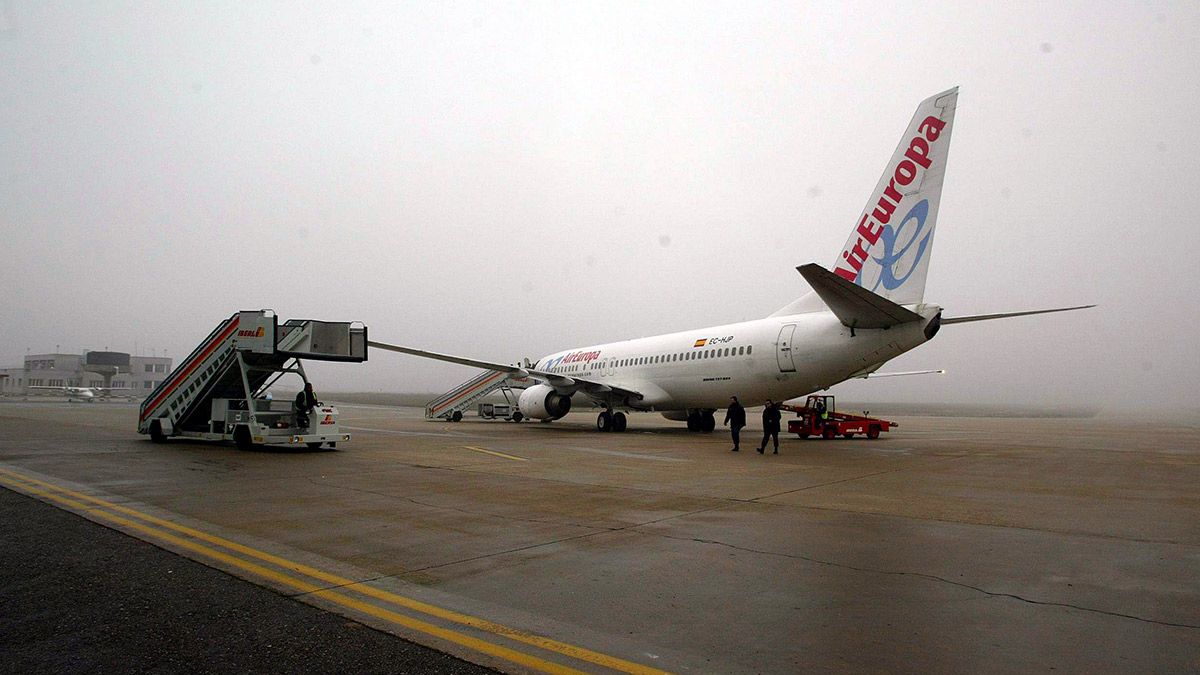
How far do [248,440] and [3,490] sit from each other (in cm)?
724

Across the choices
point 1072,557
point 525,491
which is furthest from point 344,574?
point 1072,557

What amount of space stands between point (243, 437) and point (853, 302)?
14.9 m

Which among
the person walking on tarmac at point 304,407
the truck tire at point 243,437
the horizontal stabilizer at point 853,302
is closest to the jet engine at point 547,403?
the person walking on tarmac at point 304,407

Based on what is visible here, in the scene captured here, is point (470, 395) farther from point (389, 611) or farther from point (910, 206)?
point (389, 611)

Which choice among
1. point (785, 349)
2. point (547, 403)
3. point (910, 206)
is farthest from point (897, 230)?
point (547, 403)

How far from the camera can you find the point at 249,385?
59.2ft

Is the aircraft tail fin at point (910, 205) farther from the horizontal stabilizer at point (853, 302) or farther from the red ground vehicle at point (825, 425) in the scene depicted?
the red ground vehicle at point (825, 425)

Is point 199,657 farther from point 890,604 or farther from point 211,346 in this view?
point 211,346

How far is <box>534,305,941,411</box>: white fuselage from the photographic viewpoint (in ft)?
59.8

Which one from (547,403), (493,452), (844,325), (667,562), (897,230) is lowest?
(493,452)

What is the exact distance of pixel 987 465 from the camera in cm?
1484

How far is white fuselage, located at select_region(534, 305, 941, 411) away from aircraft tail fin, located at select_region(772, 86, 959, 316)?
1080 mm

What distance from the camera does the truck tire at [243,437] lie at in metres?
17.2

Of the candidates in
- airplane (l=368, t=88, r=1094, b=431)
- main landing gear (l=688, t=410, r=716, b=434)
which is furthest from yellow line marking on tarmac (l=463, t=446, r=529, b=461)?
main landing gear (l=688, t=410, r=716, b=434)
